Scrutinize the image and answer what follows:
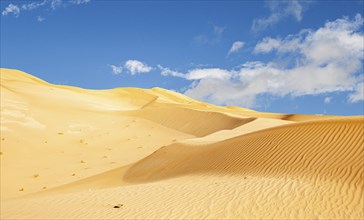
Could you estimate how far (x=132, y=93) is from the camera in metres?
57.7

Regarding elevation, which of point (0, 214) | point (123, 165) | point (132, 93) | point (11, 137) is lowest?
point (0, 214)

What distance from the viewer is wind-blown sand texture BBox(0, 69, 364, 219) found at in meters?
10.2

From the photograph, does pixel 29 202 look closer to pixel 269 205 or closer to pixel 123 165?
pixel 269 205

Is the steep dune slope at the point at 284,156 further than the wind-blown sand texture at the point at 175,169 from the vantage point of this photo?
Yes

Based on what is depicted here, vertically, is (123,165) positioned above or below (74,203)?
above

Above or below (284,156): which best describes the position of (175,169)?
below

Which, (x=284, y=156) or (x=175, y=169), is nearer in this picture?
(x=284, y=156)

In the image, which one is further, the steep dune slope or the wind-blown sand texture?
the steep dune slope

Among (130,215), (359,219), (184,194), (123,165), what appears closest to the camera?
(359,219)

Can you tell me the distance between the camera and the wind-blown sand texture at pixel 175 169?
33.5 ft

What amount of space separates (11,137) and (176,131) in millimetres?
11032

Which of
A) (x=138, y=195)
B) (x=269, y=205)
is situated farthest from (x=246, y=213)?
(x=138, y=195)

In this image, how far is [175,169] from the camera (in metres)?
16.5

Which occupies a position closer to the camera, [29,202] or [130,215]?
[130,215]
